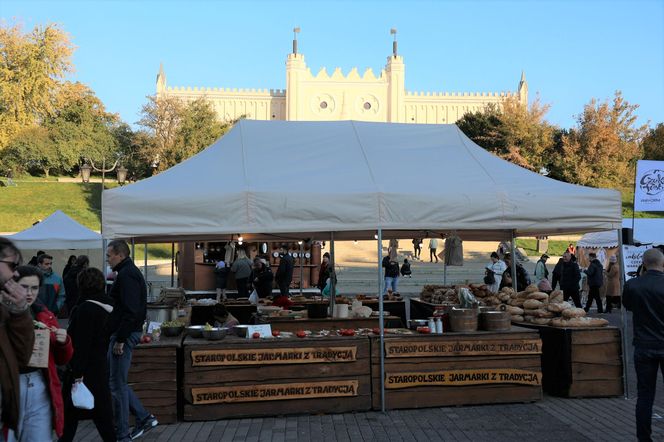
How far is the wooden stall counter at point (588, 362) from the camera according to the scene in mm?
7074

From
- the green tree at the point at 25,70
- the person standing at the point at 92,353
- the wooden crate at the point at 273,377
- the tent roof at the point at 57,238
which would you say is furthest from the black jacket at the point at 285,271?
the green tree at the point at 25,70

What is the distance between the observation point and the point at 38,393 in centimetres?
345

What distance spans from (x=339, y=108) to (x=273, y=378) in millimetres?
81270

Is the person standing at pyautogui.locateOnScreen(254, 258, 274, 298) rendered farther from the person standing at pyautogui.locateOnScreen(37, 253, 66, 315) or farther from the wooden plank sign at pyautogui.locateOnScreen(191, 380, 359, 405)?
the wooden plank sign at pyautogui.locateOnScreen(191, 380, 359, 405)

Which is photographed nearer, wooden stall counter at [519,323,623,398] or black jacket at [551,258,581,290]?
wooden stall counter at [519,323,623,398]

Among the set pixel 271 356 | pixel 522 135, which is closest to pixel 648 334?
pixel 271 356

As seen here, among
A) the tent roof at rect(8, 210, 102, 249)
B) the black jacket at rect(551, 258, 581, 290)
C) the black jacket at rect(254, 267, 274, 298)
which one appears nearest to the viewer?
the black jacket at rect(254, 267, 274, 298)

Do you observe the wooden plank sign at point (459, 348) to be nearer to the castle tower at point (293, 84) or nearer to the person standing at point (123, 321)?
the person standing at point (123, 321)

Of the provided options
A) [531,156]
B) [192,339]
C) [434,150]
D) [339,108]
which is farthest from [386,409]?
[339,108]

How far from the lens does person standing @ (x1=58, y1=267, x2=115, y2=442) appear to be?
4.69m

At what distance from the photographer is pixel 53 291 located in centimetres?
1188

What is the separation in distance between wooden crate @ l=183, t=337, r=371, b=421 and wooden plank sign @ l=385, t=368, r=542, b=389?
0.34 m

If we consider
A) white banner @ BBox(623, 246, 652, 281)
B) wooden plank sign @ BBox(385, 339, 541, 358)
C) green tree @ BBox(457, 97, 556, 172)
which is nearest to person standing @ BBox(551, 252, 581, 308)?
white banner @ BBox(623, 246, 652, 281)

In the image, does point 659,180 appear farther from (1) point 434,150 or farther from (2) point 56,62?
(2) point 56,62
